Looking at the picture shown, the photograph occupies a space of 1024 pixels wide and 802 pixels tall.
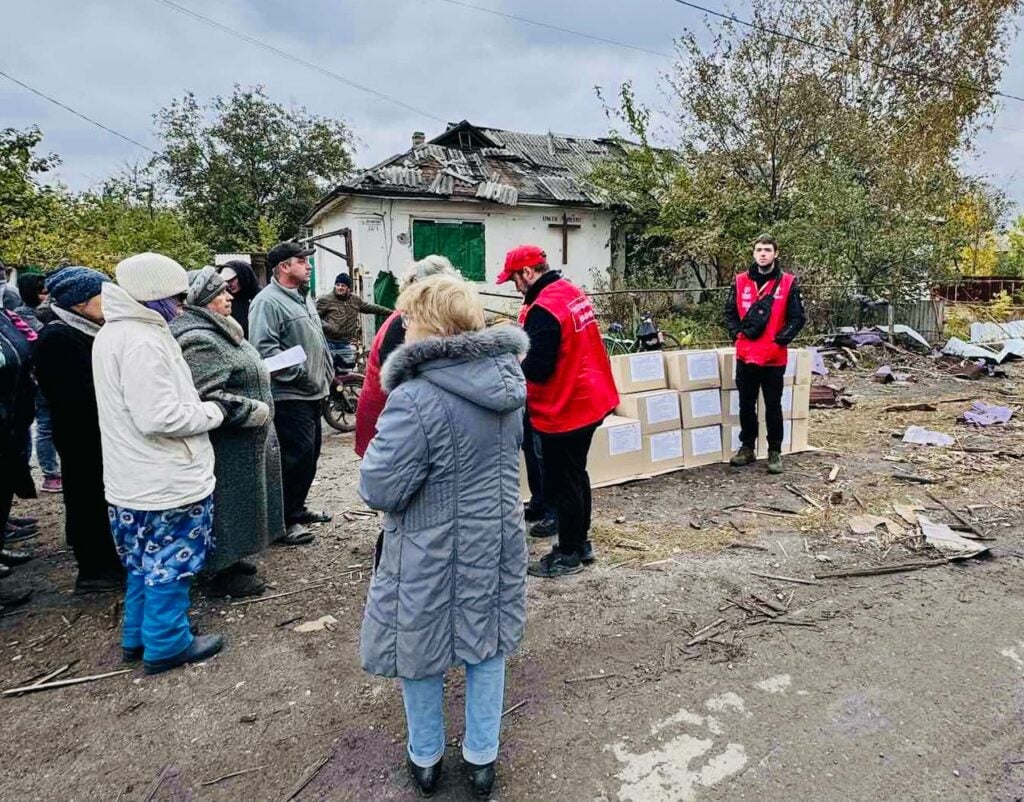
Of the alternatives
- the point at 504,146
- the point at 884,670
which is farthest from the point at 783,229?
the point at 884,670

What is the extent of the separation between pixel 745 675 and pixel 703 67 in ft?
47.0

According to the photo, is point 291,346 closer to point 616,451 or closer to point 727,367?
point 616,451

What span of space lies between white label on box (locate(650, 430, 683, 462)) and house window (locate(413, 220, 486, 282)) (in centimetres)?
977

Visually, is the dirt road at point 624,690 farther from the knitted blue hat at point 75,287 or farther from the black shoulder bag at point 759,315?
the black shoulder bag at point 759,315

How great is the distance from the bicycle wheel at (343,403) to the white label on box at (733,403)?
3896 mm

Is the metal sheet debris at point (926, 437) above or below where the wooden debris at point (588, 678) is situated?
above

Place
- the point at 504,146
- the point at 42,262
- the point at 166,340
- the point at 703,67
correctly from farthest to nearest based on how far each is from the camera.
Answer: the point at 504,146, the point at 703,67, the point at 42,262, the point at 166,340

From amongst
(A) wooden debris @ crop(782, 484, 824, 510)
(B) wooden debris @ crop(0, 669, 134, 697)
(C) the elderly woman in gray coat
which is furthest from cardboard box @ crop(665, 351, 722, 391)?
(B) wooden debris @ crop(0, 669, 134, 697)

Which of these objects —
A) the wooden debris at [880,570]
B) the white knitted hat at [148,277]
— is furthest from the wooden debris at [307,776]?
the wooden debris at [880,570]

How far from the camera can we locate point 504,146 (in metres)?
18.2

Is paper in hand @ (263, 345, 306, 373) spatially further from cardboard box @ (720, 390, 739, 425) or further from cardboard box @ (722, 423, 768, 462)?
cardboard box @ (722, 423, 768, 462)

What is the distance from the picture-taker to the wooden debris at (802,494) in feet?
15.2

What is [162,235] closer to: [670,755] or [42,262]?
[42,262]

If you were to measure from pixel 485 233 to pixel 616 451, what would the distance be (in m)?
10.8
